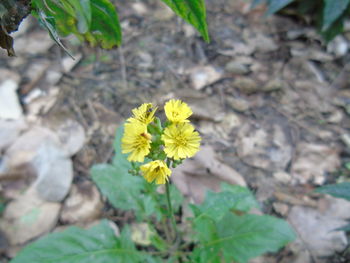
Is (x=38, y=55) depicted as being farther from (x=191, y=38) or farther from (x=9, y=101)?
(x=191, y=38)

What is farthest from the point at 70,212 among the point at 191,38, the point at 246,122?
the point at 191,38

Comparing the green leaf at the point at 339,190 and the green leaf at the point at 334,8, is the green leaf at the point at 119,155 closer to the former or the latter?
the green leaf at the point at 339,190

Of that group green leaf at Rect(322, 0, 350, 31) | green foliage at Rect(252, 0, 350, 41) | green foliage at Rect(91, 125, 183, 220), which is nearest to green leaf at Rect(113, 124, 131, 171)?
green foliage at Rect(91, 125, 183, 220)

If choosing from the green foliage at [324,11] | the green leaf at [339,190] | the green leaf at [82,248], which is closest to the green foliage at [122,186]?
the green leaf at [82,248]

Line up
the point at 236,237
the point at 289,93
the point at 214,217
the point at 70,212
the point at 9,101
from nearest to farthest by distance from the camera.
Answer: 1. the point at 214,217
2. the point at 236,237
3. the point at 70,212
4. the point at 9,101
5. the point at 289,93

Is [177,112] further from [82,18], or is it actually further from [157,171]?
[82,18]

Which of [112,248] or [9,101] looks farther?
[9,101]

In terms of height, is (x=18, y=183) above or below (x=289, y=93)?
below
